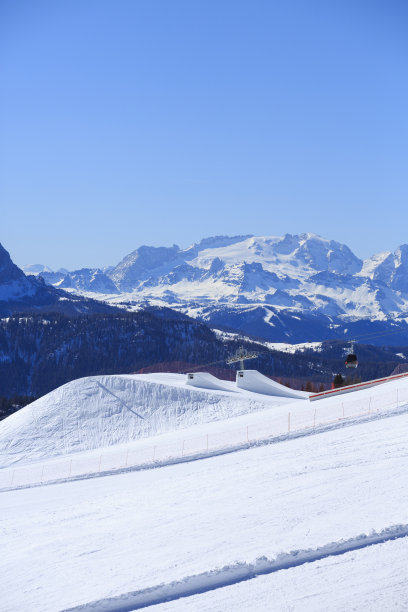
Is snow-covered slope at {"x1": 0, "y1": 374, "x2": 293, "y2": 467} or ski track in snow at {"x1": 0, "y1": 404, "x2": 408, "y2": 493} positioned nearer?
ski track in snow at {"x1": 0, "y1": 404, "x2": 408, "y2": 493}

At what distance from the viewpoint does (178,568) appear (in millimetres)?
18969

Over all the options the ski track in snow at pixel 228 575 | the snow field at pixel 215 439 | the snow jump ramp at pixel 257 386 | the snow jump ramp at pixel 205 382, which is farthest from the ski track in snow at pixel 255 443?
the snow jump ramp at pixel 257 386

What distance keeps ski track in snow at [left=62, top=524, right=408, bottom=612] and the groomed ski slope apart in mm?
34

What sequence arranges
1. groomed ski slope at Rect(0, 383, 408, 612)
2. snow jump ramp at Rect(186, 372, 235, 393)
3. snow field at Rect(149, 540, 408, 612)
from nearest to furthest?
snow field at Rect(149, 540, 408, 612) → groomed ski slope at Rect(0, 383, 408, 612) → snow jump ramp at Rect(186, 372, 235, 393)

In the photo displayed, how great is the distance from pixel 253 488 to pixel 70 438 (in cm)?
3609

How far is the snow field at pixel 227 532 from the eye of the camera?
17.5m

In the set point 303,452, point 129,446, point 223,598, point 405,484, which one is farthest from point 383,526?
point 129,446

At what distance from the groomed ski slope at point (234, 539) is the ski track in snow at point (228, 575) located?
34mm

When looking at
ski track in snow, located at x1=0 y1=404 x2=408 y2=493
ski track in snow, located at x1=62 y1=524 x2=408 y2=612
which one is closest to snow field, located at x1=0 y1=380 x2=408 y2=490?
ski track in snow, located at x1=0 y1=404 x2=408 y2=493

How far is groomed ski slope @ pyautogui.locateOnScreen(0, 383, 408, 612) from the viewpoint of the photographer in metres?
17.0

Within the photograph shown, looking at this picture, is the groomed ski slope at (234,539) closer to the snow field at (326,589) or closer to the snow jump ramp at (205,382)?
the snow field at (326,589)

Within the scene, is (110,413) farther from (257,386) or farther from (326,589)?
(326,589)

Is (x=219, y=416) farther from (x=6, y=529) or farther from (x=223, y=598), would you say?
(x=223, y=598)

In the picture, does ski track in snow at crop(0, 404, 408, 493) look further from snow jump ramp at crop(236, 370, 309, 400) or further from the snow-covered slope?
snow jump ramp at crop(236, 370, 309, 400)
